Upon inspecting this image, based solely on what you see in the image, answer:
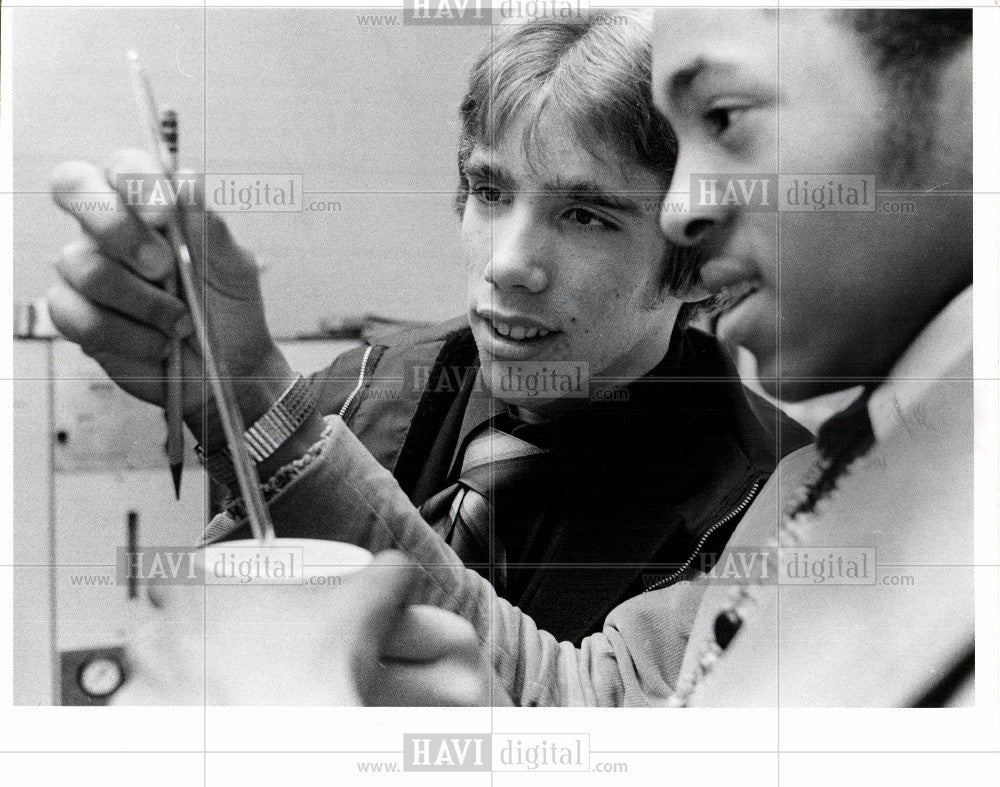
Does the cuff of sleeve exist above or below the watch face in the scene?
above

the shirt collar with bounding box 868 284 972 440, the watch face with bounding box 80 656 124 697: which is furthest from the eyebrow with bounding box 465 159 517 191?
the watch face with bounding box 80 656 124 697

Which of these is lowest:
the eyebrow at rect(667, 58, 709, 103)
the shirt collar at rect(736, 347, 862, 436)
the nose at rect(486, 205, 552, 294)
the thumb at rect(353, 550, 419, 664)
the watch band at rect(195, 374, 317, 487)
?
the thumb at rect(353, 550, 419, 664)

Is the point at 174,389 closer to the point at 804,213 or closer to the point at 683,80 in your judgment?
the point at 683,80

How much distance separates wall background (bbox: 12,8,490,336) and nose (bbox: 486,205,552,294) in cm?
11

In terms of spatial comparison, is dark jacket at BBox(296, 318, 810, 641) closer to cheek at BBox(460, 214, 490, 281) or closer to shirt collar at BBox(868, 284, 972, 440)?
cheek at BBox(460, 214, 490, 281)

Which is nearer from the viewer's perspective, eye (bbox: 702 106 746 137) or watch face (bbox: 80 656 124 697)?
eye (bbox: 702 106 746 137)

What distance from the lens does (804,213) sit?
2.99 metres

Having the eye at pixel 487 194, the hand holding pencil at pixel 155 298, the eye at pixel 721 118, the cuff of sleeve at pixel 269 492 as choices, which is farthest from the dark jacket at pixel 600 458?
the eye at pixel 721 118

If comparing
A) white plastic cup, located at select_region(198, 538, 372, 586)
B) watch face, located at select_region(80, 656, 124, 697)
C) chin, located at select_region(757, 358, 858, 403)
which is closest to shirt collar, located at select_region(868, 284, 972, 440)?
chin, located at select_region(757, 358, 858, 403)

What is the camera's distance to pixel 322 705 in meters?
3.04

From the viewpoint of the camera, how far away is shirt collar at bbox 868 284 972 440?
302 centimetres

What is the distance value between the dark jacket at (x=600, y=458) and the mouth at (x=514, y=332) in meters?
0.06

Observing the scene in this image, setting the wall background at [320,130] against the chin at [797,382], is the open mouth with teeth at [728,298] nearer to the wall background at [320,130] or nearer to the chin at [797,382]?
the chin at [797,382]
